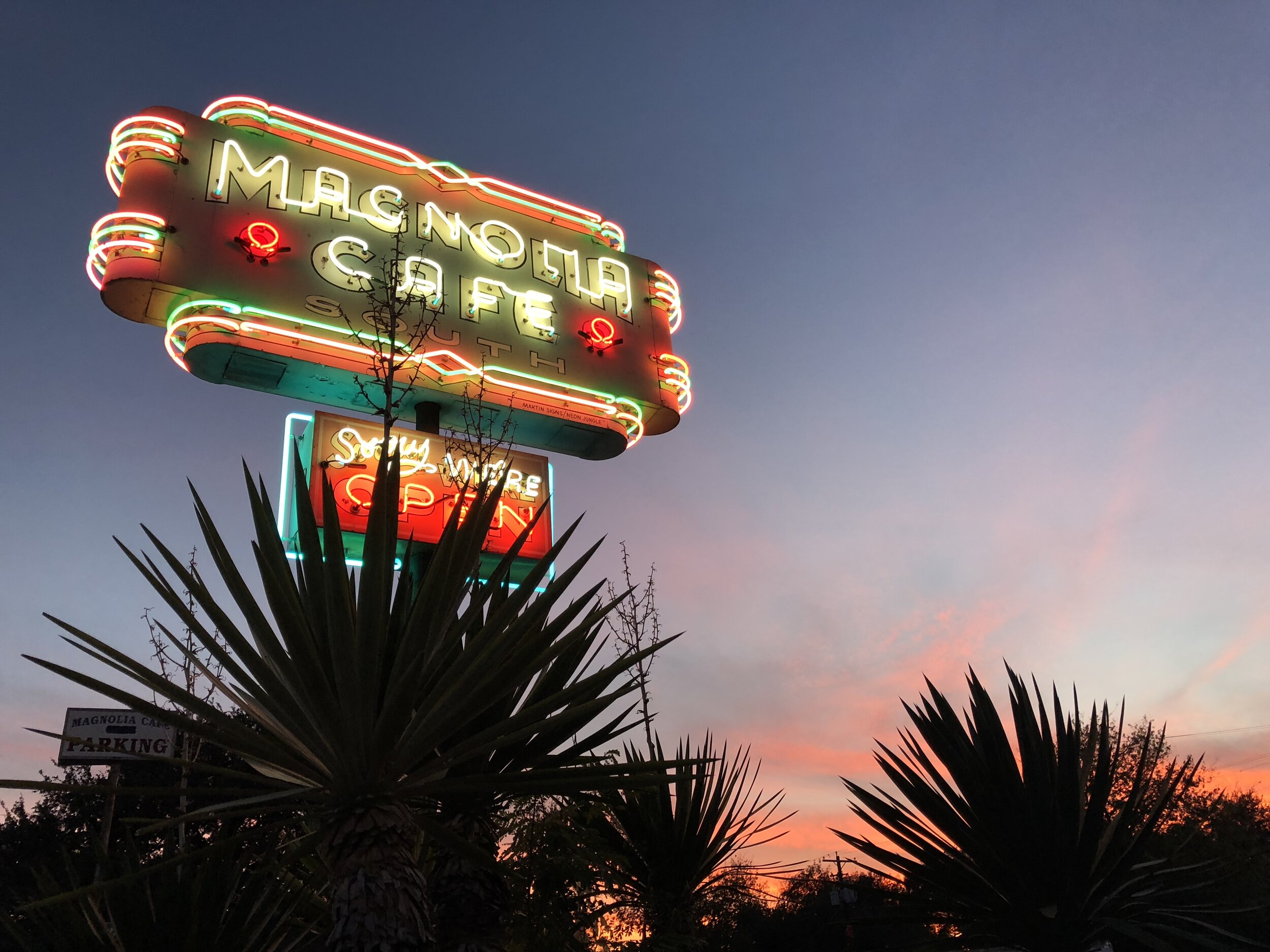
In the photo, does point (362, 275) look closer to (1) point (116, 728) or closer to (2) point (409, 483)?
(2) point (409, 483)

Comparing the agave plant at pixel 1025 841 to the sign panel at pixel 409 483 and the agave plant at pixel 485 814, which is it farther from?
the sign panel at pixel 409 483

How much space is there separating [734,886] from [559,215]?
10.0m

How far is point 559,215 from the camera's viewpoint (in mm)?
13773

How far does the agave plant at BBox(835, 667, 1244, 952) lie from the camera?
4.43 meters

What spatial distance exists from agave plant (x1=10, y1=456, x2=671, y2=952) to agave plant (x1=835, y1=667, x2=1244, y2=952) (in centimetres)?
239

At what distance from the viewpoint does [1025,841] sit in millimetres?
4539

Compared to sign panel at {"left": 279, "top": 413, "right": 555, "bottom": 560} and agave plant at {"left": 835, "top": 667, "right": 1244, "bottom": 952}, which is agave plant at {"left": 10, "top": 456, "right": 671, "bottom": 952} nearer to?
agave plant at {"left": 835, "top": 667, "right": 1244, "bottom": 952}

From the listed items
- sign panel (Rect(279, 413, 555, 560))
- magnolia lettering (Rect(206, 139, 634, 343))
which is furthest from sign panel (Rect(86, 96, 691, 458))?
sign panel (Rect(279, 413, 555, 560))

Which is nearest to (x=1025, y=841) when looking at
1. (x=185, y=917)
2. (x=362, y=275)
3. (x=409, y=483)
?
(x=185, y=917)

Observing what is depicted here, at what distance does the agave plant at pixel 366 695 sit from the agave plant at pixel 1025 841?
7.85ft

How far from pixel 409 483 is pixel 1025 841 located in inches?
302

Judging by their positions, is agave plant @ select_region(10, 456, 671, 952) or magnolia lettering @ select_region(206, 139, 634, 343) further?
magnolia lettering @ select_region(206, 139, 634, 343)

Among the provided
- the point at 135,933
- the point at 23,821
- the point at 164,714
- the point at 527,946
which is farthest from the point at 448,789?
the point at 23,821

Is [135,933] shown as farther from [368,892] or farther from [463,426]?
[463,426]
